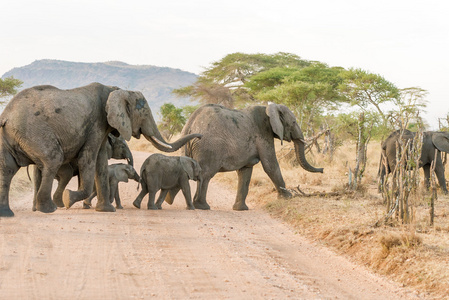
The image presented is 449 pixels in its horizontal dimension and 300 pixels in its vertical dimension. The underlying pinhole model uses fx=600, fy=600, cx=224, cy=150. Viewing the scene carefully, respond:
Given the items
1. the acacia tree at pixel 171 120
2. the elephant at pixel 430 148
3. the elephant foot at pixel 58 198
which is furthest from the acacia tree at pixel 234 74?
the elephant foot at pixel 58 198

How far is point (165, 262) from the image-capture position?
231 inches

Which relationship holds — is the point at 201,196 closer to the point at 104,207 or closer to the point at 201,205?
the point at 201,205

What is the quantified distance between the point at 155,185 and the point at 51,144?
7.24ft

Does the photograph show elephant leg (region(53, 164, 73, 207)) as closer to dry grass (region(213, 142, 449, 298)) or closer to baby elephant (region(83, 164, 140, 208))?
baby elephant (region(83, 164, 140, 208))

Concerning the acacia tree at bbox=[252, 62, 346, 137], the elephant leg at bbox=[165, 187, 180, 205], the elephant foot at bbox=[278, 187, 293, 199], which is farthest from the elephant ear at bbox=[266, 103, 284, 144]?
the acacia tree at bbox=[252, 62, 346, 137]

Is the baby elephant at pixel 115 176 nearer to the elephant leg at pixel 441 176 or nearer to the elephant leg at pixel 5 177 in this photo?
the elephant leg at pixel 5 177

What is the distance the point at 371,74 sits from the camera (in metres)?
25.0

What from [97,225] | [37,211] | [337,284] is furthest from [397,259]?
[37,211]

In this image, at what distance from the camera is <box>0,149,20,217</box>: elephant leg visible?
7.96m

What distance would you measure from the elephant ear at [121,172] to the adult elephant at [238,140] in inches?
50.6

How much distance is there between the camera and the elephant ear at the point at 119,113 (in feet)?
29.0

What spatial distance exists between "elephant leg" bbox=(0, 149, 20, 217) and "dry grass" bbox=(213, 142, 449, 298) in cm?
404

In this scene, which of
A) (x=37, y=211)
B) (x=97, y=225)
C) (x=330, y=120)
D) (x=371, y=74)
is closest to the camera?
(x=97, y=225)

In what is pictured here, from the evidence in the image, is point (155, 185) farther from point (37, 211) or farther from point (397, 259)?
point (397, 259)
